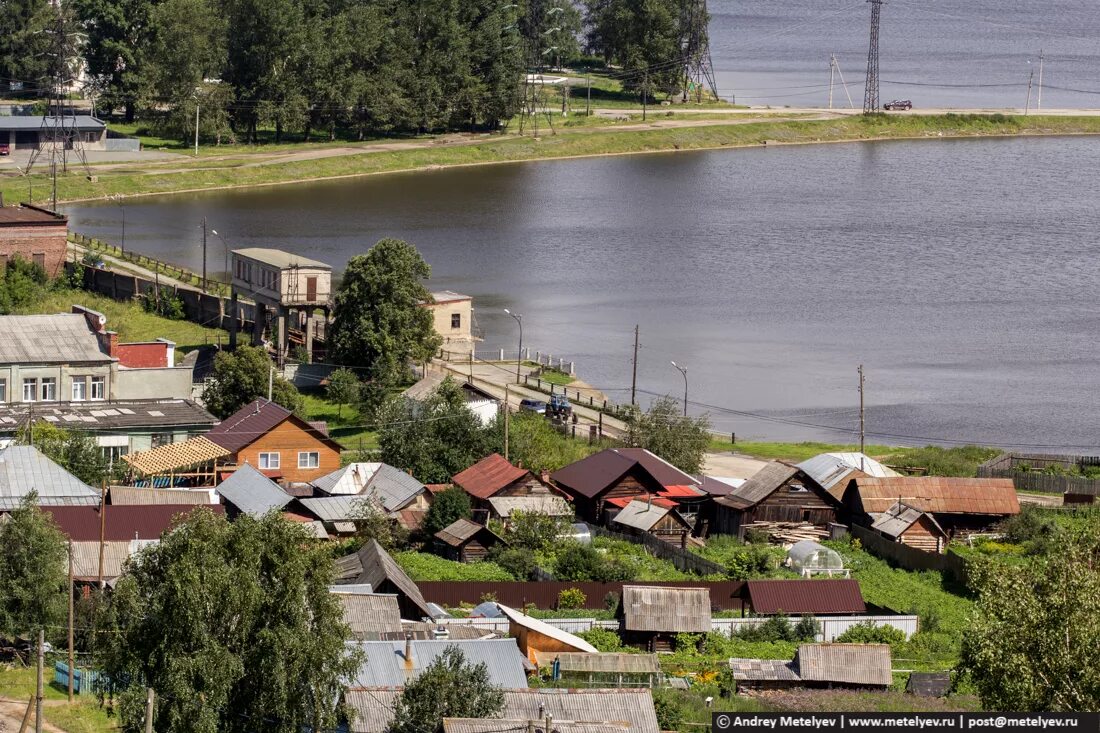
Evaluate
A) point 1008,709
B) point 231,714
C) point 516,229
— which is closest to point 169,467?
point 231,714

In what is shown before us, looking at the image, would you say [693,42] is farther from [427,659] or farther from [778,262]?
[427,659]

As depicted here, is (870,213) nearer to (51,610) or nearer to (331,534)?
(331,534)

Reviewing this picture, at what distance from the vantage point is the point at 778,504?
45.8 metres

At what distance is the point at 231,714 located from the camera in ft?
83.2

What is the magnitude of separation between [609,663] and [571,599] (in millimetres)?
5284

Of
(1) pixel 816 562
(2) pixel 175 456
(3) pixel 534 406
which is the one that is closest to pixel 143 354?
(2) pixel 175 456

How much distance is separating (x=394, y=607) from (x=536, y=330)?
1533 inches

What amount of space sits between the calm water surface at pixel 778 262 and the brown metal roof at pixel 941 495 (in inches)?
427

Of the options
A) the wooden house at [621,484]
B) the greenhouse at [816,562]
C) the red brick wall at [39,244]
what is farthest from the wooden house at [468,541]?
the red brick wall at [39,244]

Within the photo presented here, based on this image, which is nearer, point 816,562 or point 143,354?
point 816,562

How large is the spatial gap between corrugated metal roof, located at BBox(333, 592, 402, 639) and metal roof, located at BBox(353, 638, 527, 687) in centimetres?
125

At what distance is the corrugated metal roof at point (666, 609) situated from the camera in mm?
34562

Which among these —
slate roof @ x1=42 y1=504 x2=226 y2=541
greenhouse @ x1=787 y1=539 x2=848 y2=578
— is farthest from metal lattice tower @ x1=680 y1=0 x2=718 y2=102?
slate roof @ x1=42 y1=504 x2=226 y2=541

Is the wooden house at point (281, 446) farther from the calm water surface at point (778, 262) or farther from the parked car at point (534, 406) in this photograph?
the calm water surface at point (778, 262)
